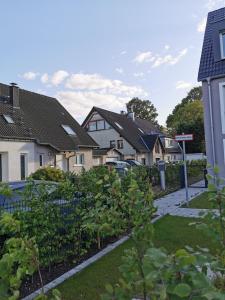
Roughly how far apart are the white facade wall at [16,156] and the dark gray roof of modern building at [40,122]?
1.60ft

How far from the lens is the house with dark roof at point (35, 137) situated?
19903 millimetres

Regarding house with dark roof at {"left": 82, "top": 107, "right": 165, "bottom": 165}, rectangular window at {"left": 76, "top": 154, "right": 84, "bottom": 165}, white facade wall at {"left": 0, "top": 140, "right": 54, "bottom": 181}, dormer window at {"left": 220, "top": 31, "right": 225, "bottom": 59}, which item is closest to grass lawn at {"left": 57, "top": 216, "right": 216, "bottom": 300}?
dormer window at {"left": 220, "top": 31, "right": 225, "bottom": 59}

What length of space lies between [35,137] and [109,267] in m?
17.4

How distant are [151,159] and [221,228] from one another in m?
38.8

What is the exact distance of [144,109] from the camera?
77.0 meters

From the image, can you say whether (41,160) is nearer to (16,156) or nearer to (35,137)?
(35,137)

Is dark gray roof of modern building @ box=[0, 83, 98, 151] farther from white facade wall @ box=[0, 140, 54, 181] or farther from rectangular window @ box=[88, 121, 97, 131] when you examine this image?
rectangular window @ box=[88, 121, 97, 131]

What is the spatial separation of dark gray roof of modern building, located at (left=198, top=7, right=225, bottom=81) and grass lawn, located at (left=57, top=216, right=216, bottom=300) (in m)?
9.34

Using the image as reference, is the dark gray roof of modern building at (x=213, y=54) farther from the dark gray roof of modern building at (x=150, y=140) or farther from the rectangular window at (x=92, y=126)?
the dark gray roof of modern building at (x=150, y=140)

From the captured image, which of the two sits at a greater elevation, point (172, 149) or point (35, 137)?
point (172, 149)

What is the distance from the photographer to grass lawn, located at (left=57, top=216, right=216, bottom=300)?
4375 millimetres

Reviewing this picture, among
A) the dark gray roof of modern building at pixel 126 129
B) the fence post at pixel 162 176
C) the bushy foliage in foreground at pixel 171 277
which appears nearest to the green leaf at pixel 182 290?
the bushy foliage in foreground at pixel 171 277

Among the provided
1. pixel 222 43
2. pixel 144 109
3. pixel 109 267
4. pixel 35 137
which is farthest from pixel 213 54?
pixel 144 109

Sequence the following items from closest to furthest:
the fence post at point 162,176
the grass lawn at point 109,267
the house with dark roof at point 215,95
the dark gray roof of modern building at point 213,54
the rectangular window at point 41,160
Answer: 1. the grass lawn at point 109,267
2. the house with dark roof at point 215,95
3. the dark gray roof of modern building at point 213,54
4. the fence post at point 162,176
5. the rectangular window at point 41,160
